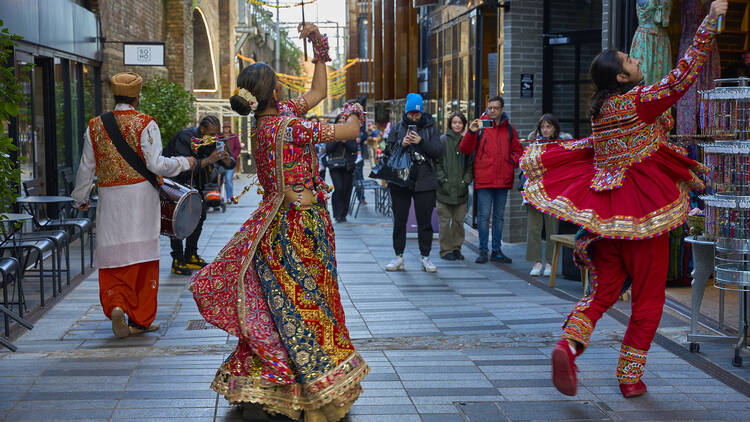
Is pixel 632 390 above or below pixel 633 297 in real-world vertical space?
below

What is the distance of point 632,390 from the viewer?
15.8 feet

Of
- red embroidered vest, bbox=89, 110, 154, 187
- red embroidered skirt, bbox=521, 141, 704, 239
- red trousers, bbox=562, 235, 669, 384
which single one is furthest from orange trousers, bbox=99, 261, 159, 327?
red trousers, bbox=562, 235, 669, 384

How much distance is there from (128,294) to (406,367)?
87.3 inches

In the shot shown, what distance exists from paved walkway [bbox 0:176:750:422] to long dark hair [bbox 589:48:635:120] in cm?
160

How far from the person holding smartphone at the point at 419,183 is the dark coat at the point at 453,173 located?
52 centimetres

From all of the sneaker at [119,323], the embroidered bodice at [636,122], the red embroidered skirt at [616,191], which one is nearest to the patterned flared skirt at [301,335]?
the red embroidered skirt at [616,191]

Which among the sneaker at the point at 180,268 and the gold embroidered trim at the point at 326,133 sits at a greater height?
the gold embroidered trim at the point at 326,133

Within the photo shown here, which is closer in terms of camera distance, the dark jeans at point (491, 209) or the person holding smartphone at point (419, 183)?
the person holding smartphone at point (419, 183)

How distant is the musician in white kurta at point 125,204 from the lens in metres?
6.31

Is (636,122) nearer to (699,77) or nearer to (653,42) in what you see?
(653,42)

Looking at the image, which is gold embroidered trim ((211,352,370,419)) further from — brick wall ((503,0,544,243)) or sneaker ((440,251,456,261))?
brick wall ((503,0,544,243))

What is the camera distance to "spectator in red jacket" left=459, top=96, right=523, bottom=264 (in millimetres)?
9789

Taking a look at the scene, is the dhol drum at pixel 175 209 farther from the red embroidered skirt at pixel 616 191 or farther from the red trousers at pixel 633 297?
the red trousers at pixel 633 297


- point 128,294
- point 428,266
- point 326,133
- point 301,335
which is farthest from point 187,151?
point 301,335
